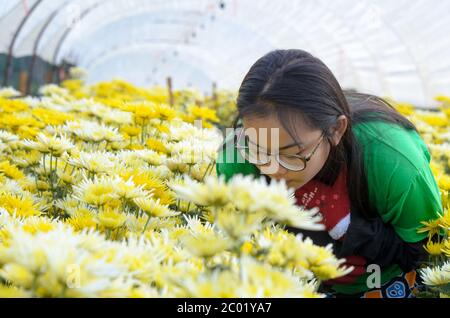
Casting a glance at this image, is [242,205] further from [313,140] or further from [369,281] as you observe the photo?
[369,281]

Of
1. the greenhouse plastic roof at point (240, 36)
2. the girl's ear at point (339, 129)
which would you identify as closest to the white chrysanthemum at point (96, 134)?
the girl's ear at point (339, 129)

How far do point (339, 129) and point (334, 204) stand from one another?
20cm

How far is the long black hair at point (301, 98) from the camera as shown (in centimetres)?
101

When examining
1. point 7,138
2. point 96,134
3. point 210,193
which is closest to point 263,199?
point 210,193

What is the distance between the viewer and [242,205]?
51 centimetres

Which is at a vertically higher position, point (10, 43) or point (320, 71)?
point (10, 43)

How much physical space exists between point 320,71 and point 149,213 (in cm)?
43

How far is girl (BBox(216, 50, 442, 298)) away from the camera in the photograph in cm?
102

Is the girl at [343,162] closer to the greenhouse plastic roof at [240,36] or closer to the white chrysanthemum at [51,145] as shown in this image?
the white chrysanthemum at [51,145]

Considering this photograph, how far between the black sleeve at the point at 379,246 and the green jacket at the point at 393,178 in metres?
0.02
